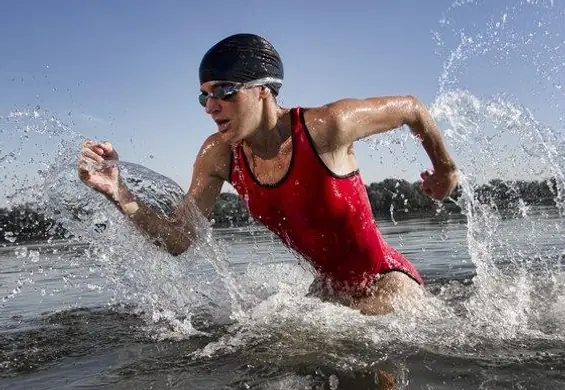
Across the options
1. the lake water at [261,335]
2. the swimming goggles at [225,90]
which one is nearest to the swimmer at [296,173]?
the swimming goggles at [225,90]

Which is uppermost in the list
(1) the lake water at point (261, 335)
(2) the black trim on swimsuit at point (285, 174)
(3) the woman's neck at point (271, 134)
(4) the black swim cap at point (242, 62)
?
(4) the black swim cap at point (242, 62)

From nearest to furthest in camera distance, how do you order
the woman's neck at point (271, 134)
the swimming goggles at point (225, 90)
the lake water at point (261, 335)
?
1. the lake water at point (261, 335)
2. the swimming goggles at point (225, 90)
3. the woman's neck at point (271, 134)

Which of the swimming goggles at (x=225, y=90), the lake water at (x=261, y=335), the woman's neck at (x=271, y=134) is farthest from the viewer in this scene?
the woman's neck at (x=271, y=134)

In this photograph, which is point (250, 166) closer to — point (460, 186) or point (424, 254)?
point (460, 186)

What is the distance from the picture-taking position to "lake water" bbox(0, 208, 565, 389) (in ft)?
9.15

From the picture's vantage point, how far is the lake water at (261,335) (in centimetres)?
279

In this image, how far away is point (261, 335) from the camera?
146 inches

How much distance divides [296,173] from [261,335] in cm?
111

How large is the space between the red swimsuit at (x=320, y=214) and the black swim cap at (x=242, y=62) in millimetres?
358

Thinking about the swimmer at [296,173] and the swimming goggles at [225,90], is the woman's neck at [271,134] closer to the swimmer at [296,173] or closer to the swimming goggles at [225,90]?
the swimmer at [296,173]

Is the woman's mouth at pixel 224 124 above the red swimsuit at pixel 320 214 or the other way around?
above

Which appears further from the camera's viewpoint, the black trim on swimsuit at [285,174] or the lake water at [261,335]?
the black trim on swimsuit at [285,174]

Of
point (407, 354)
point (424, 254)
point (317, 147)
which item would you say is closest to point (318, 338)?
point (407, 354)

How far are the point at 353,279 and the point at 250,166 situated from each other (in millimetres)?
1211
